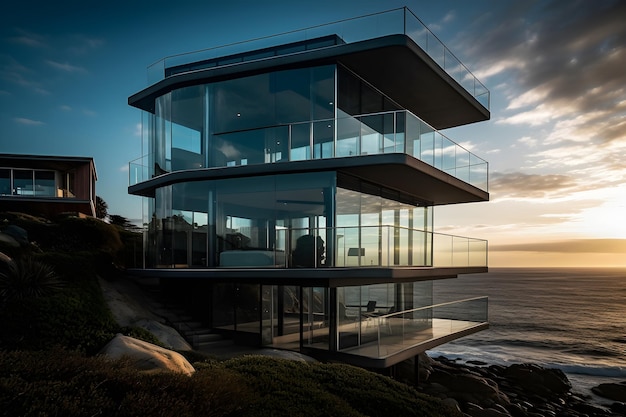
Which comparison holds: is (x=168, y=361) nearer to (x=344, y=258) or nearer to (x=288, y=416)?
(x=288, y=416)

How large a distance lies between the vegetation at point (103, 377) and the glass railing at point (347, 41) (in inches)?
382

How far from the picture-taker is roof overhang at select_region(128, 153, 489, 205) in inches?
621

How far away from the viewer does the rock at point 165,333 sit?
15.6 meters

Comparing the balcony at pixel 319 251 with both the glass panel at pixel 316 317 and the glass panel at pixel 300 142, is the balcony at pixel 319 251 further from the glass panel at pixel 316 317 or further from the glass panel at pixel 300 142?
the glass panel at pixel 300 142

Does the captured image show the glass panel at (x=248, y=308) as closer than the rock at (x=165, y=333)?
No

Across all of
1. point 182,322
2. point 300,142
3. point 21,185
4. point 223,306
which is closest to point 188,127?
point 300,142

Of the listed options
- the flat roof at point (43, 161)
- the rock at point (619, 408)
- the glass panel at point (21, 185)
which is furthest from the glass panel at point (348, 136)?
the glass panel at point (21, 185)

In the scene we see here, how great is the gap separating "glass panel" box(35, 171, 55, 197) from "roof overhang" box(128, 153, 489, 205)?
1363 cm

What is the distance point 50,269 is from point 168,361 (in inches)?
320

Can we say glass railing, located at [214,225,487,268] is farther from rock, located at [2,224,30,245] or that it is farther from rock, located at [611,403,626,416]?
rock, located at [611,403,626,416]

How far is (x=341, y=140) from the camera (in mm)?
16391

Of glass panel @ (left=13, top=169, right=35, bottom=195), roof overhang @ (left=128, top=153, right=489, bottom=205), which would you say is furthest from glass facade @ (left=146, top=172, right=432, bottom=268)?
glass panel @ (left=13, top=169, right=35, bottom=195)

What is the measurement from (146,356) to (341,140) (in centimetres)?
974

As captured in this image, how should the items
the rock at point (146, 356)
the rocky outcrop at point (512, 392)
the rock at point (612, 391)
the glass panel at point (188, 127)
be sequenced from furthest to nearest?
1. the rock at point (612, 391)
2. the rocky outcrop at point (512, 392)
3. the glass panel at point (188, 127)
4. the rock at point (146, 356)
